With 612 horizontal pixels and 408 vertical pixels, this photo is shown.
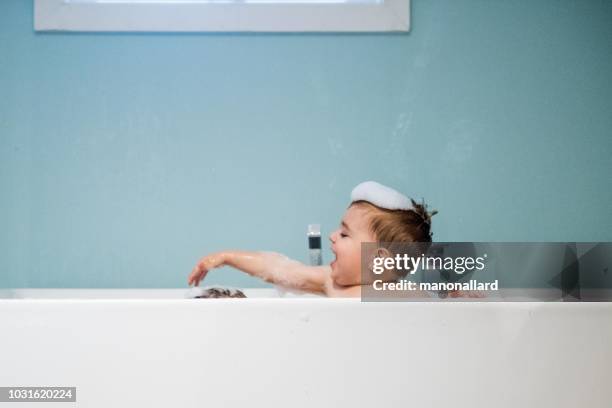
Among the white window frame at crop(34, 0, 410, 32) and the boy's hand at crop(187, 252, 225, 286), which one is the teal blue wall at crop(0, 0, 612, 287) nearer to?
the white window frame at crop(34, 0, 410, 32)

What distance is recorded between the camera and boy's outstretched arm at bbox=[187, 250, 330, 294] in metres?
1.49

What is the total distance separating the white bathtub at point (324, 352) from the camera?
841 mm

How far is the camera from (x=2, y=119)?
7.09 feet

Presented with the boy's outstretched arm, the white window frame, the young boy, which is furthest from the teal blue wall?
the young boy

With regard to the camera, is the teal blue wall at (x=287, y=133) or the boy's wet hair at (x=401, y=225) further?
the teal blue wall at (x=287, y=133)

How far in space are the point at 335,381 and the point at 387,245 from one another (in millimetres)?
514

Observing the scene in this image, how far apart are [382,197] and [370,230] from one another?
2.6 inches

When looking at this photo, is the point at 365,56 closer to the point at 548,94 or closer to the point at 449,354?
the point at 548,94

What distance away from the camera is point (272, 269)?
1538 mm

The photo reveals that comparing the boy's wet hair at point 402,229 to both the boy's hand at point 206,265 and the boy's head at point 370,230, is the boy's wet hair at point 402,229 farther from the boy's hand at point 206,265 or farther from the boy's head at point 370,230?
the boy's hand at point 206,265

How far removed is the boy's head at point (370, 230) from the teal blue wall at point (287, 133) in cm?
72

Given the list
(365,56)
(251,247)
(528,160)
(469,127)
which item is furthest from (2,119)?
(528,160)

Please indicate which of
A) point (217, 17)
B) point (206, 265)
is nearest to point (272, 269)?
point (206, 265)

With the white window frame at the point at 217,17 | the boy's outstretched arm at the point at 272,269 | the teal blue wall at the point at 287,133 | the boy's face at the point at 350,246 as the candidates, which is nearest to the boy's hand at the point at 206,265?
the boy's outstretched arm at the point at 272,269
